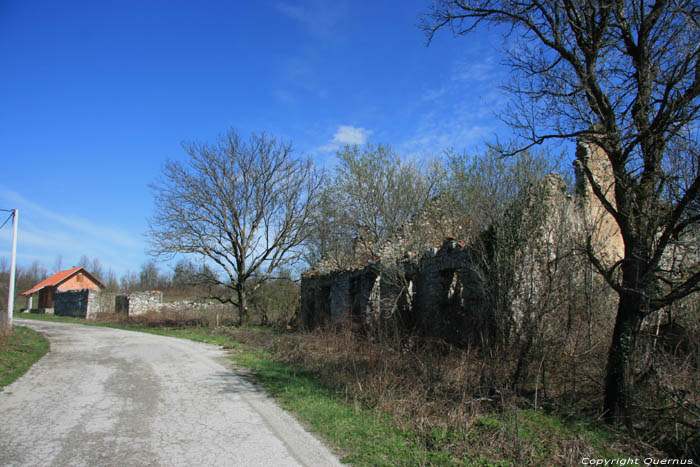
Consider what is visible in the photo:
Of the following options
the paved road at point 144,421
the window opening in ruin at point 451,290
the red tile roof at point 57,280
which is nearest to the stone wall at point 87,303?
the red tile roof at point 57,280

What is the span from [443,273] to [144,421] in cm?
777

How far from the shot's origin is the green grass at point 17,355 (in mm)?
8809

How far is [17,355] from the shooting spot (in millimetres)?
11000

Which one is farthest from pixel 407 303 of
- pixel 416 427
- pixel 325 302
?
pixel 325 302

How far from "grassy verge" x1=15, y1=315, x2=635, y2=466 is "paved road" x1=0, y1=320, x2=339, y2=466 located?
1.48 feet

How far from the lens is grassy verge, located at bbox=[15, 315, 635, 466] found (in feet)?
15.7

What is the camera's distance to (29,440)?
507 centimetres

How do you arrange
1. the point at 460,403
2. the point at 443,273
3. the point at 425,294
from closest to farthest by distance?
the point at 460,403, the point at 443,273, the point at 425,294

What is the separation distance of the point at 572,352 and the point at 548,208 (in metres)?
2.39

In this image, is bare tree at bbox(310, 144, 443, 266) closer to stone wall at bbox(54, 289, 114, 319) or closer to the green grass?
the green grass

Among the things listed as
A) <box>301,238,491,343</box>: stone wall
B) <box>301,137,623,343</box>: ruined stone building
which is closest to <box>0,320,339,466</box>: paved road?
<box>301,137,623,343</box>: ruined stone building

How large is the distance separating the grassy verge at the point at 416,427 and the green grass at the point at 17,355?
5072 mm

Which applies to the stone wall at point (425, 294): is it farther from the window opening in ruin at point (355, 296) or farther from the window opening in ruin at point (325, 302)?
the window opening in ruin at point (325, 302)

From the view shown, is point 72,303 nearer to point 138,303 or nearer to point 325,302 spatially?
point 138,303
